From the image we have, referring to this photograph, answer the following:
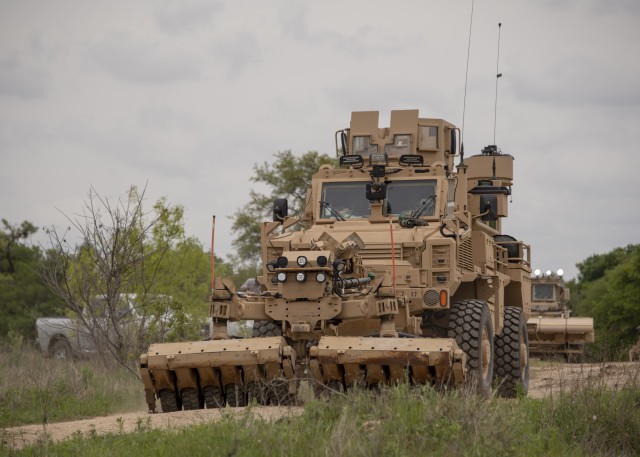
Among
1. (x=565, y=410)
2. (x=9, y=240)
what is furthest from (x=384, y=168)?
(x=9, y=240)

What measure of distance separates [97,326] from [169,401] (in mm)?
6710

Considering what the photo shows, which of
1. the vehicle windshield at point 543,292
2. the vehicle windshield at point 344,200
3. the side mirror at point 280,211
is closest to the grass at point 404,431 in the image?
the vehicle windshield at point 344,200

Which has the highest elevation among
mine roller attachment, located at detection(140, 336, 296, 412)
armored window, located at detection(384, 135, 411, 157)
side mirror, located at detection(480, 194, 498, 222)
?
armored window, located at detection(384, 135, 411, 157)

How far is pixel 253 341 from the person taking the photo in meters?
13.0

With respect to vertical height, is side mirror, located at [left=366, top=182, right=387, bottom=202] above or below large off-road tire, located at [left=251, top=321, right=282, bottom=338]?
above

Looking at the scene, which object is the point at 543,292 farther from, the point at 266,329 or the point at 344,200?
the point at 266,329

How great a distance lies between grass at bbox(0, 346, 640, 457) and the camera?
9.76 m

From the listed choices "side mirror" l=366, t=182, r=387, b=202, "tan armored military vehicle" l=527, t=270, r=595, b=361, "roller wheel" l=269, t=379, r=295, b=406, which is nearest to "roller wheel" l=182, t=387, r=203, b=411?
"roller wheel" l=269, t=379, r=295, b=406

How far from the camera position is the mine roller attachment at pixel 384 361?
12312 millimetres

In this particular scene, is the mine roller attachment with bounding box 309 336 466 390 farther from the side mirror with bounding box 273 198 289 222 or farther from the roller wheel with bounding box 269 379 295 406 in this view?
the side mirror with bounding box 273 198 289 222

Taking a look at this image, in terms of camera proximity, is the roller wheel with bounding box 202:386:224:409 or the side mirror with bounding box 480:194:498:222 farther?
the side mirror with bounding box 480:194:498:222

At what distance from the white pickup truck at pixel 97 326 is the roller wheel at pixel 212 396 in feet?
20.7

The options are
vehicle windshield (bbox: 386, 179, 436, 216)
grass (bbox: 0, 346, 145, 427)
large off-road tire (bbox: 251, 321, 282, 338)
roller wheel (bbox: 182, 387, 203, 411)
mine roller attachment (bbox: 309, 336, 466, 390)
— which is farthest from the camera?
vehicle windshield (bbox: 386, 179, 436, 216)

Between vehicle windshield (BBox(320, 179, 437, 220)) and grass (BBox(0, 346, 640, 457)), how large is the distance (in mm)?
4519
